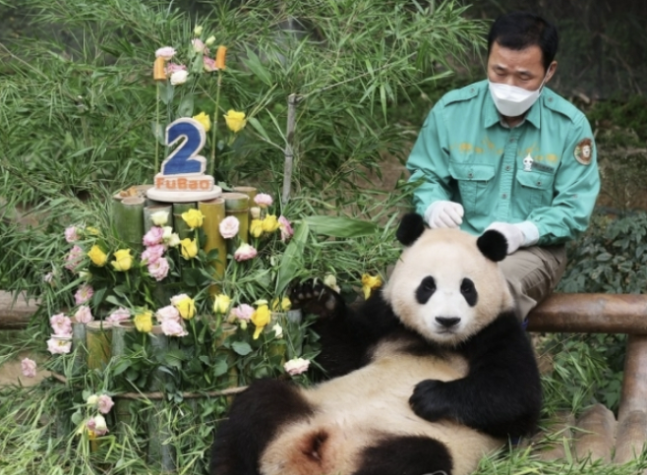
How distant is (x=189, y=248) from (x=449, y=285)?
31.7 inches

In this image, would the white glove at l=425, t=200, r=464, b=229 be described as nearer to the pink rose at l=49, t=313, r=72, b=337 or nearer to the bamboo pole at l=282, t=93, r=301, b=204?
the bamboo pole at l=282, t=93, r=301, b=204

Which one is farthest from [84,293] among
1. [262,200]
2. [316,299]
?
[316,299]

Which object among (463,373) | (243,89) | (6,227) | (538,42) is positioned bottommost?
(463,373)

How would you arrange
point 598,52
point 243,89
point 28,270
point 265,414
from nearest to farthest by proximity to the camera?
1. point 265,414
2. point 28,270
3. point 243,89
4. point 598,52

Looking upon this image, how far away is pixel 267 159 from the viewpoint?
4.04 meters

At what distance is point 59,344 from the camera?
3.47 m

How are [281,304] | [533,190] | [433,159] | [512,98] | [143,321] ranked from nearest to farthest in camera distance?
[143,321] → [281,304] → [512,98] → [533,190] → [433,159]

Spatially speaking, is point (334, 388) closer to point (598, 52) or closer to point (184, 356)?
point (184, 356)

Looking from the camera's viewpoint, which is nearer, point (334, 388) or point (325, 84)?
point (334, 388)

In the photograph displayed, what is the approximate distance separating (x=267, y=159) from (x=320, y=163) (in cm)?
20

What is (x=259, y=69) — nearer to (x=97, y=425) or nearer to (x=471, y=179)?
(x=471, y=179)

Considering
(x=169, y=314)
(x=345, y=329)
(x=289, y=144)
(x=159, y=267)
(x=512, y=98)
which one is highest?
(x=512, y=98)

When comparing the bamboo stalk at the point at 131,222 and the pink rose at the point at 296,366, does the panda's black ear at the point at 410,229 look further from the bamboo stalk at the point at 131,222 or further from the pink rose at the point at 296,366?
the bamboo stalk at the point at 131,222

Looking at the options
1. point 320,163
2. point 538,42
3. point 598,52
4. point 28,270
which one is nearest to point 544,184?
point 538,42
